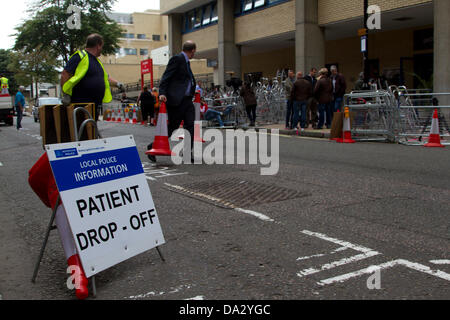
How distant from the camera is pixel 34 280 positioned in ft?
11.0

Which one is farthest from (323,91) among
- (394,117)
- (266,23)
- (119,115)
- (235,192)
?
(119,115)

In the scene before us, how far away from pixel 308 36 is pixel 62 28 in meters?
24.1

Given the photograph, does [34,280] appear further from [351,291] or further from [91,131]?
[351,291]

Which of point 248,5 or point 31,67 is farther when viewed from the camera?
point 31,67

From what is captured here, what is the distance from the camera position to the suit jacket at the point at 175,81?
8242mm

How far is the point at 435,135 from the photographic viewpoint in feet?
37.1

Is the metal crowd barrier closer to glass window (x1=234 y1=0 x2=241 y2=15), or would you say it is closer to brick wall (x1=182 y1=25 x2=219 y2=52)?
glass window (x1=234 y1=0 x2=241 y2=15)

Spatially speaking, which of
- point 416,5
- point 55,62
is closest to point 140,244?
point 416,5

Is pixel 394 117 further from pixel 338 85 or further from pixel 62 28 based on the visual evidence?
pixel 62 28

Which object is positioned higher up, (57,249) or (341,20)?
(341,20)

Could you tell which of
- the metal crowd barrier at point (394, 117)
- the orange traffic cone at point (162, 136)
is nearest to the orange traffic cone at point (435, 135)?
the metal crowd barrier at point (394, 117)

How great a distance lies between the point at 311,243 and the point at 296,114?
1192 cm

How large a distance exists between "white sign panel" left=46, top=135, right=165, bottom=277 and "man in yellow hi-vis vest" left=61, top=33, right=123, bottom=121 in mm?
1229

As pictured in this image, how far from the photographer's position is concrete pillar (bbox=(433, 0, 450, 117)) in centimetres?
1660
